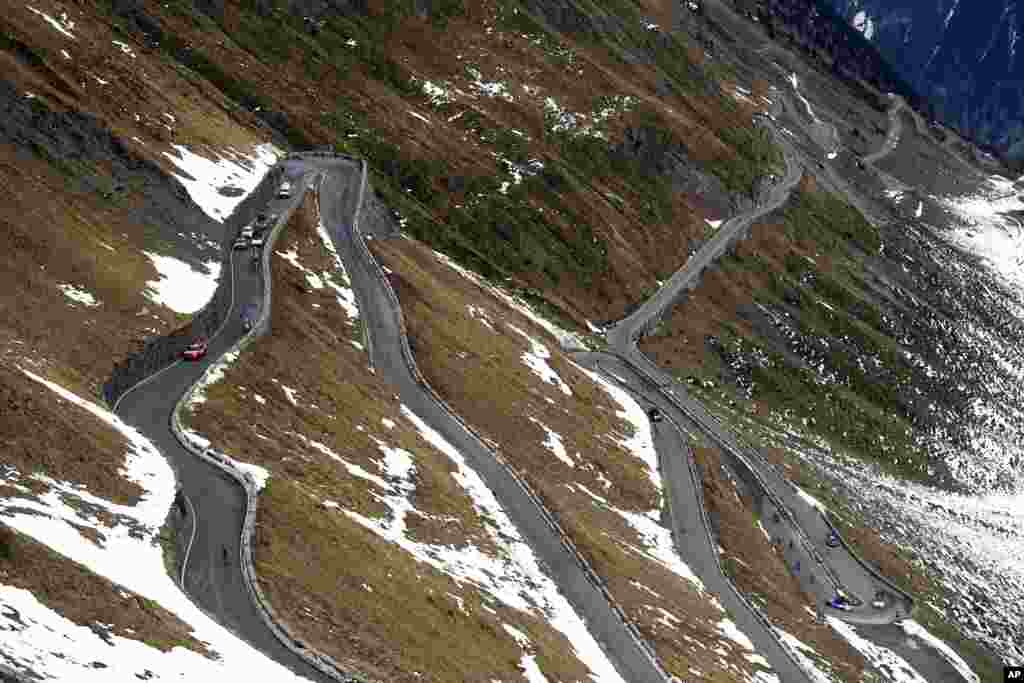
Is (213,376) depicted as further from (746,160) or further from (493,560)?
(746,160)

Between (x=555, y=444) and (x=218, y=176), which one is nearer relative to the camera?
(x=555, y=444)

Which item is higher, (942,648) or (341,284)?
(341,284)

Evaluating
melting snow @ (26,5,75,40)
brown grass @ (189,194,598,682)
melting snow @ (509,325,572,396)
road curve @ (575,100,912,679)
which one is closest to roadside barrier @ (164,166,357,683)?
brown grass @ (189,194,598,682)

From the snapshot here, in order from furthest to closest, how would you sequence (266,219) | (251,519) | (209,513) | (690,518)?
(266,219)
(690,518)
(209,513)
(251,519)

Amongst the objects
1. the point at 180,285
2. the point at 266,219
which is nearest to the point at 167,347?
the point at 180,285

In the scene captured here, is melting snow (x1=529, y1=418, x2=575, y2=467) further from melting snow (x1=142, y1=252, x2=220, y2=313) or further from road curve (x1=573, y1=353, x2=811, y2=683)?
melting snow (x1=142, y1=252, x2=220, y2=313)

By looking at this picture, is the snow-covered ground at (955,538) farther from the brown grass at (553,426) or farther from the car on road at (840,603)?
the brown grass at (553,426)

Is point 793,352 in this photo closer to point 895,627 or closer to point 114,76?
point 895,627
